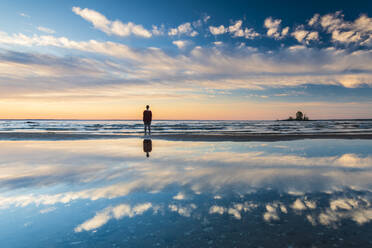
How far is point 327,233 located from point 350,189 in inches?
97.7

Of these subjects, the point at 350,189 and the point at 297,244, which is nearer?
the point at 297,244

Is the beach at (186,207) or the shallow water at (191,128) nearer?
the beach at (186,207)

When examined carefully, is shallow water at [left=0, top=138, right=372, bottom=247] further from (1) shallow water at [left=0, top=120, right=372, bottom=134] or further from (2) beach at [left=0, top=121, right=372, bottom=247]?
(1) shallow water at [left=0, top=120, right=372, bottom=134]

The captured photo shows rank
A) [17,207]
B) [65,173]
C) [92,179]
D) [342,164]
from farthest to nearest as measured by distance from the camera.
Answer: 1. [342,164]
2. [65,173]
3. [92,179]
4. [17,207]

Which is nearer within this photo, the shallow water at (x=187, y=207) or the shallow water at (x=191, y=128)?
the shallow water at (x=187, y=207)

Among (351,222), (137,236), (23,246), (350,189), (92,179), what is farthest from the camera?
(92,179)

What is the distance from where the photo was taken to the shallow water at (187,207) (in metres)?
2.85

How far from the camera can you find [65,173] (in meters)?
6.36


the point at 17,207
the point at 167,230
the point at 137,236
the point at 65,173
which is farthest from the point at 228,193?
the point at 65,173

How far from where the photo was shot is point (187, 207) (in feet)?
12.5

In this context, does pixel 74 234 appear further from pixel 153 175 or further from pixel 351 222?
pixel 351 222

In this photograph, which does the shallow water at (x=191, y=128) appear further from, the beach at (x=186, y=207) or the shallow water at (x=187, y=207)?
the shallow water at (x=187, y=207)

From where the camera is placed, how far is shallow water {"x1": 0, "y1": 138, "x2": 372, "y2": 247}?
2854 mm

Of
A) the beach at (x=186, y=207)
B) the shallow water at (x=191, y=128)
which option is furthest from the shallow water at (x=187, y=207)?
the shallow water at (x=191, y=128)
